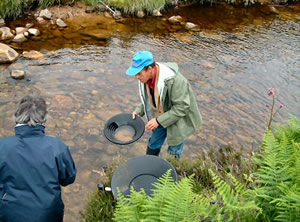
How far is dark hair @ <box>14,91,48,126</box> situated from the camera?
91.7 inches

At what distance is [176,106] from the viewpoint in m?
3.18

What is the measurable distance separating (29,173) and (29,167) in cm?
5

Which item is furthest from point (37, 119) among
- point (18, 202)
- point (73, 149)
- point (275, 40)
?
point (275, 40)

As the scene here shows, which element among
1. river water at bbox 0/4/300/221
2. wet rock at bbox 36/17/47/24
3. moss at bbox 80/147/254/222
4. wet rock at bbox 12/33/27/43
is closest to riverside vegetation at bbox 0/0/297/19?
river water at bbox 0/4/300/221

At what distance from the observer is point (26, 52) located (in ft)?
23.9

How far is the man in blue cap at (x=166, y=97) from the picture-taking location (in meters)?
3.04

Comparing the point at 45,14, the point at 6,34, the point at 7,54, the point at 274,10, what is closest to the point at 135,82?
the point at 7,54

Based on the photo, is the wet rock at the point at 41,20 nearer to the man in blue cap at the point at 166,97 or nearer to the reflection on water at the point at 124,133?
the reflection on water at the point at 124,133

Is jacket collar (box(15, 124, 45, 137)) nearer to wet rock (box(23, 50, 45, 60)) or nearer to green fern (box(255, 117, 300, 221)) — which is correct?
green fern (box(255, 117, 300, 221))

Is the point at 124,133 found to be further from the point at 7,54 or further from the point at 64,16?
the point at 64,16

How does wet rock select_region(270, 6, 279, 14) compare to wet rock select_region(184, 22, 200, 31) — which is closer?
wet rock select_region(184, 22, 200, 31)

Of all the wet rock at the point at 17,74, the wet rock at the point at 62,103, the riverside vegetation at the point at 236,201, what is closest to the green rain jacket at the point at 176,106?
the riverside vegetation at the point at 236,201

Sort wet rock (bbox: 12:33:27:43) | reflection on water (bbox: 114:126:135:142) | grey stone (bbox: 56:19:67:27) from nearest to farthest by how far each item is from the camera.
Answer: reflection on water (bbox: 114:126:135:142), wet rock (bbox: 12:33:27:43), grey stone (bbox: 56:19:67:27)

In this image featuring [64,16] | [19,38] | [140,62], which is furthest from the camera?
[64,16]
